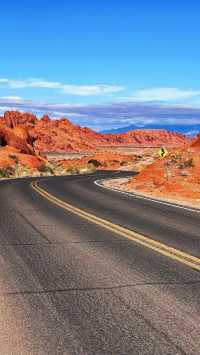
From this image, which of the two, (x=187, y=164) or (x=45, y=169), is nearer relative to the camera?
(x=187, y=164)

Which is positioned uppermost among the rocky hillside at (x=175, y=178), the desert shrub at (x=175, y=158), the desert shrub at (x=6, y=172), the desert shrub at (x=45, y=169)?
the desert shrub at (x=175, y=158)

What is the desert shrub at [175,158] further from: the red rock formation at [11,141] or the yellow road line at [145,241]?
the red rock formation at [11,141]

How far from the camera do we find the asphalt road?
4859mm

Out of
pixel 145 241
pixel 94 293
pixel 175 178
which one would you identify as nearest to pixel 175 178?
pixel 175 178

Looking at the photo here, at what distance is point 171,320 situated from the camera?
17.9 feet

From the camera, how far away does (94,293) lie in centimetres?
655

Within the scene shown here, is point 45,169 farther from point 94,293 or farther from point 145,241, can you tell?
point 94,293

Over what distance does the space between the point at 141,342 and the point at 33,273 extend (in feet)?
10.3

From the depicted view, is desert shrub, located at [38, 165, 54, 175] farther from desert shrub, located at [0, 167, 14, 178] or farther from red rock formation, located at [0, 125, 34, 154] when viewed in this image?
red rock formation, located at [0, 125, 34, 154]

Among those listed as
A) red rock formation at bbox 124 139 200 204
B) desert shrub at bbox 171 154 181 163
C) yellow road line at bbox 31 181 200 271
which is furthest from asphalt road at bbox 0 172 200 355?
desert shrub at bbox 171 154 181 163

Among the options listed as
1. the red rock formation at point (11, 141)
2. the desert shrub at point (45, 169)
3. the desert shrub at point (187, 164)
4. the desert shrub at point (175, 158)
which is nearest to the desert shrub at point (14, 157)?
the desert shrub at point (45, 169)

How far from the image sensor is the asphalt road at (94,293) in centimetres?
486

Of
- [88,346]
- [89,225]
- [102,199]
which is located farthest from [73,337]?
[102,199]

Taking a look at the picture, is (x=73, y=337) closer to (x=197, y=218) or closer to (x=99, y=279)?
(x=99, y=279)
